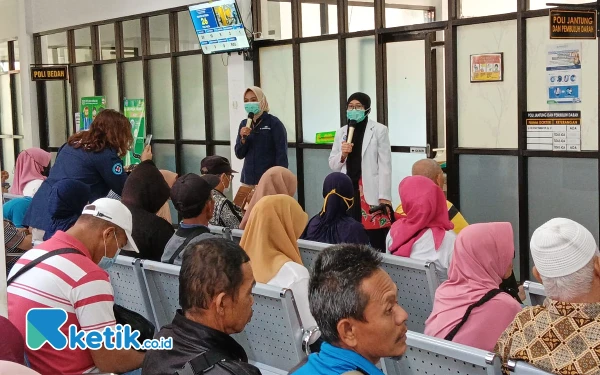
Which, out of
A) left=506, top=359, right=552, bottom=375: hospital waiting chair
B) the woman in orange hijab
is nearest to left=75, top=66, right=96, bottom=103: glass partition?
→ the woman in orange hijab

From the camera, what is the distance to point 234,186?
10.0 meters

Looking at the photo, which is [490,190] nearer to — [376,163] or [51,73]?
[376,163]

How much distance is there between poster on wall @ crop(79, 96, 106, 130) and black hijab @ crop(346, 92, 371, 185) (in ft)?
21.3

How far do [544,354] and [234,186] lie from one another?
25.3 feet

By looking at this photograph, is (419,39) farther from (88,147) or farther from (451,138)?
(88,147)

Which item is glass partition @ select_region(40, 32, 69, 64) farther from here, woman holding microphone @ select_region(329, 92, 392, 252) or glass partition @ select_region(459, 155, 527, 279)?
glass partition @ select_region(459, 155, 527, 279)

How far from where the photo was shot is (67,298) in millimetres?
2779

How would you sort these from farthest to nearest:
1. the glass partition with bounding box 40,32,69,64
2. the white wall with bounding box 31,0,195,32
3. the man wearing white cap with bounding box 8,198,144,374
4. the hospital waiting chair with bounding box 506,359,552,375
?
the glass partition with bounding box 40,32,69,64, the white wall with bounding box 31,0,195,32, the man wearing white cap with bounding box 8,198,144,374, the hospital waiting chair with bounding box 506,359,552,375

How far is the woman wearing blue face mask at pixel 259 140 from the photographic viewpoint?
7836 mm

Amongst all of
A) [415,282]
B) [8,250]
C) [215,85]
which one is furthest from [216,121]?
[415,282]

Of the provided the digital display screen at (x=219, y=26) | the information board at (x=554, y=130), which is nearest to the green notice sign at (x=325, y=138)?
the digital display screen at (x=219, y=26)

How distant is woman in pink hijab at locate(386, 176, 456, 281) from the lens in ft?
14.3

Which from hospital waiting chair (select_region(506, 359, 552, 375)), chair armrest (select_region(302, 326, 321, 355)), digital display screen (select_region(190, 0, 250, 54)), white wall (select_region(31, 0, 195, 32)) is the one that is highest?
white wall (select_region(31, 0, 195, 32))

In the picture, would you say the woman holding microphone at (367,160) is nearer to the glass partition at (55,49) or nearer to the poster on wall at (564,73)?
the poster on wall at (564,73)
